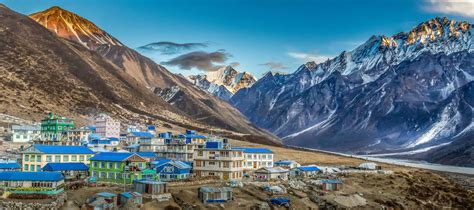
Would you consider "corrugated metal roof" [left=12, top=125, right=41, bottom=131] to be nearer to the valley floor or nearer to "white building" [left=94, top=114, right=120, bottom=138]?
"white building" [left=94, top=114, right=120, bottom=138]

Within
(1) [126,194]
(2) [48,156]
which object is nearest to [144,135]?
(2) [48,156]

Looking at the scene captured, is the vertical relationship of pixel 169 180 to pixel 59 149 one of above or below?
below

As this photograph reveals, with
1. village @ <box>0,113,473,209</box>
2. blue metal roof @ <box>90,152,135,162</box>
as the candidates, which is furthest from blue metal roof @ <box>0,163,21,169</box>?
blue metal roof @ <box>90,152,135,162</box>

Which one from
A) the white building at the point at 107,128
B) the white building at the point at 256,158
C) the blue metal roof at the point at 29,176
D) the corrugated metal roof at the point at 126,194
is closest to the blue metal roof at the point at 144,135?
the white building at the point at 107,128

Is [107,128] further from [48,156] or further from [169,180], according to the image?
[169,180]

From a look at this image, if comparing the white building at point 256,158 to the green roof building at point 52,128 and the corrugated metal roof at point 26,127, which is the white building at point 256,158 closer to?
the green roof building at point 52,128

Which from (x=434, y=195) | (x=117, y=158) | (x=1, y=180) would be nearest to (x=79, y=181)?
(x=117, y=158)

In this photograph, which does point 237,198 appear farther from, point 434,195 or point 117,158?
point 434,195
